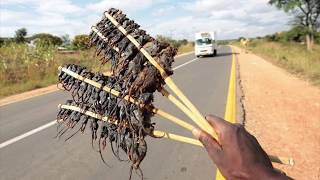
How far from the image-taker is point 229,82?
19031 millimetres

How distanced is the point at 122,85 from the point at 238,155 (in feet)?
2.59

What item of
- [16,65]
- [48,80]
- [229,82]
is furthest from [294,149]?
[16,65]

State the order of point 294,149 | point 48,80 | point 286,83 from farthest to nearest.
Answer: point 48,80 < point 286,83 < point 294,149

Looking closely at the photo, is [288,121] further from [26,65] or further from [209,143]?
[26,65]

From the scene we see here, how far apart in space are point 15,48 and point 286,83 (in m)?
14.7

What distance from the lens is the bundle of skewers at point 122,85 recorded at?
6.22 feet

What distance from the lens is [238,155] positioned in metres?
1.28

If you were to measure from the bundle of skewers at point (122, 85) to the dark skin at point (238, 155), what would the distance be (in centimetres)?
45

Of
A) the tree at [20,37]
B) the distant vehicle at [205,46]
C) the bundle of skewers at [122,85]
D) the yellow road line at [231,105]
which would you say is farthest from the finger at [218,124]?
the distant vehicle at [205,46]

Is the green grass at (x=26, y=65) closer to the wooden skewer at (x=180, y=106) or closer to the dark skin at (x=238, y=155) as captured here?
the wooden skewer at (x=180, y=106)

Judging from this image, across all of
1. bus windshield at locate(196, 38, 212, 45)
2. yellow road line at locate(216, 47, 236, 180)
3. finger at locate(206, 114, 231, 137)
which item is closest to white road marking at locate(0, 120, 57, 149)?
yellow road line at locate(216, 47, 236, 180)

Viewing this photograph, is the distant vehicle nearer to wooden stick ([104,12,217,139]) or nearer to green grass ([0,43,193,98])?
green grass ([0,43,193,98])

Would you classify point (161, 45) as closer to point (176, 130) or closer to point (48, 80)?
point (176, 130)

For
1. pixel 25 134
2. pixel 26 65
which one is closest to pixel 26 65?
pixel 26 65
